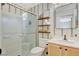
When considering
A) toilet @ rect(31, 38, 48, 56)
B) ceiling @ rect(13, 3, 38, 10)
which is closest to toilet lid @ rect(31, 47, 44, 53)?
toilet @ rect(31, 38, 48, 56)

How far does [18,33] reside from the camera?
1494 mm

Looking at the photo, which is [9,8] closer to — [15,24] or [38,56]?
[15,24]

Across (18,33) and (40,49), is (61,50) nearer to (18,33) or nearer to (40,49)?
(40,49)

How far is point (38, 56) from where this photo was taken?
138 centimetres

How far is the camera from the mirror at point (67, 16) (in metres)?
1.37

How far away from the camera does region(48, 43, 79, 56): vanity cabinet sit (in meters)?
1.29

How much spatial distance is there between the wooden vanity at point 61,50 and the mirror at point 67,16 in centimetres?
25

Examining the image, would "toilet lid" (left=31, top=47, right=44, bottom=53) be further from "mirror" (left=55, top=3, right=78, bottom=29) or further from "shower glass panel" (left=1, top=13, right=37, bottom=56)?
"mirror" (left=55, top=3, right=78, bottom=29)

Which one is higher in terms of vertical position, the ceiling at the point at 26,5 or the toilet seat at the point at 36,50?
the ceiling at the point at 26,5

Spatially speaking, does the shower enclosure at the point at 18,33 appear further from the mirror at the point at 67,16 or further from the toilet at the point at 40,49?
the mirror at the point at 67,16

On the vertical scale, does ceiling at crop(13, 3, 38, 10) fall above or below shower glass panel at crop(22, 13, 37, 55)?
above

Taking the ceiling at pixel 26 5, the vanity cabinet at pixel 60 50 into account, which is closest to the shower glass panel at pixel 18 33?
the ceiling at pixel 26 5

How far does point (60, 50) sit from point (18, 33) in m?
0.58

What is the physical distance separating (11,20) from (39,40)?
17.3 inches
